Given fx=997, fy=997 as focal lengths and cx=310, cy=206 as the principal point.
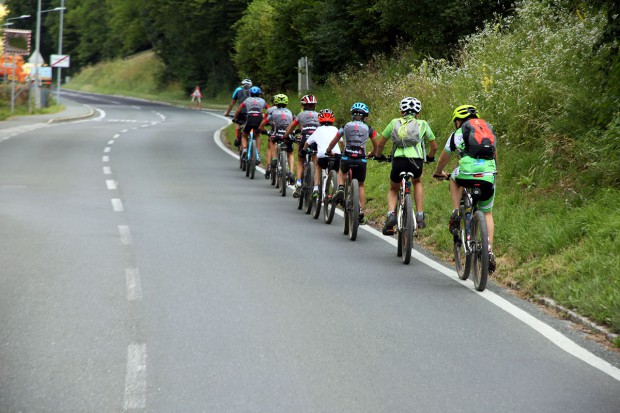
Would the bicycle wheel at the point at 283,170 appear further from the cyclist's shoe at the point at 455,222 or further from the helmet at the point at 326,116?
the cyclist's shoe at the point at 455,222

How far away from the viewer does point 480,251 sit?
362 inches

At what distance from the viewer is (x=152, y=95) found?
84.3m

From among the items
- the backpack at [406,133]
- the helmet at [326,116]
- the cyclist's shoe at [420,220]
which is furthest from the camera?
the helmet at [326,116]

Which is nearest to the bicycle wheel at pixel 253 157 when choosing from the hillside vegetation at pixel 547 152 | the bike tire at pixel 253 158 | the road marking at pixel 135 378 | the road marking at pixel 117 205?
the bike tire at pixel 253 158

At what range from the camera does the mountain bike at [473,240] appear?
9125 mm

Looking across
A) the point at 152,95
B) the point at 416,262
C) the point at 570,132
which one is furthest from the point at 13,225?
the point at 152,95

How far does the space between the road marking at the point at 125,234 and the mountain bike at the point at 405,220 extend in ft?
10.9

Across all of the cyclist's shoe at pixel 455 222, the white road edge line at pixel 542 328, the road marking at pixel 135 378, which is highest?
the cyclist's shoe at pixel 455 222

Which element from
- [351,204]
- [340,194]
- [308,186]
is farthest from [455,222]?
[308,186]

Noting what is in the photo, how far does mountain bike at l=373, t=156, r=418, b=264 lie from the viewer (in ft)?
35.4

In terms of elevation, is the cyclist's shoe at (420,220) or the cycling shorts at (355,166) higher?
the cycling shorts at (355,166)

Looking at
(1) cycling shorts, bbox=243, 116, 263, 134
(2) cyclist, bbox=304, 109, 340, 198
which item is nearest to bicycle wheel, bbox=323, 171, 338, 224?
(2) cyclist, bbox=304, 109, 340, 198

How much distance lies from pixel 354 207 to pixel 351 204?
0.18m

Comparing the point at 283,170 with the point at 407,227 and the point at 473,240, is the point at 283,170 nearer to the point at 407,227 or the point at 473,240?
the point at 407,227
